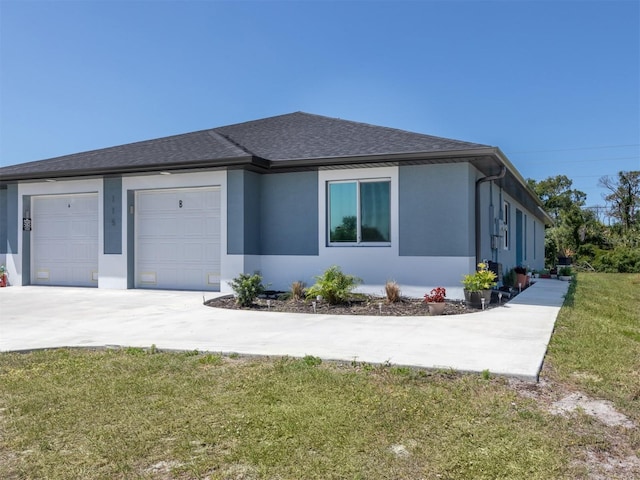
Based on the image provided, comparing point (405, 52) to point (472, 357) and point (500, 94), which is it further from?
point (472, 357)

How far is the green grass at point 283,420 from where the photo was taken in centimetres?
257

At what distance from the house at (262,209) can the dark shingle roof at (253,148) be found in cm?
6

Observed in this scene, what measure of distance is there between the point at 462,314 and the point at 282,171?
5.60 metres

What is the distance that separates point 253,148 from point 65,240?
6.31 meters

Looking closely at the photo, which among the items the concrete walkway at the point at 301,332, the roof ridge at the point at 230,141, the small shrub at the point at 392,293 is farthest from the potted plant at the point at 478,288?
the roof ridge at the point at 230,141

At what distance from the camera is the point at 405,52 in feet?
55.2

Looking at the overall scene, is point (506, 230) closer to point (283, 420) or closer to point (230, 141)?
point (230, 141)

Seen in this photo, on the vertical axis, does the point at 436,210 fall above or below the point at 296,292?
above

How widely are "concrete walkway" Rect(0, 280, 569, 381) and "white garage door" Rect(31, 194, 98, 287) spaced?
3341 millimetres

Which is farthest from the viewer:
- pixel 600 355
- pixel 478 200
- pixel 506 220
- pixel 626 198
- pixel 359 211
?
pixel 626 198

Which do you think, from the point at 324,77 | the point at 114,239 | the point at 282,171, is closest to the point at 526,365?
the point at 282,171

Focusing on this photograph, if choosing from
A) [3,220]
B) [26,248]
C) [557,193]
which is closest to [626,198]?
[557,193]

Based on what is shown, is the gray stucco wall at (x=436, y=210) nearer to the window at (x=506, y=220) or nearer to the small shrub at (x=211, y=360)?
the window at (x=506, y=220)

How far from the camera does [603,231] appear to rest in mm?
36062
